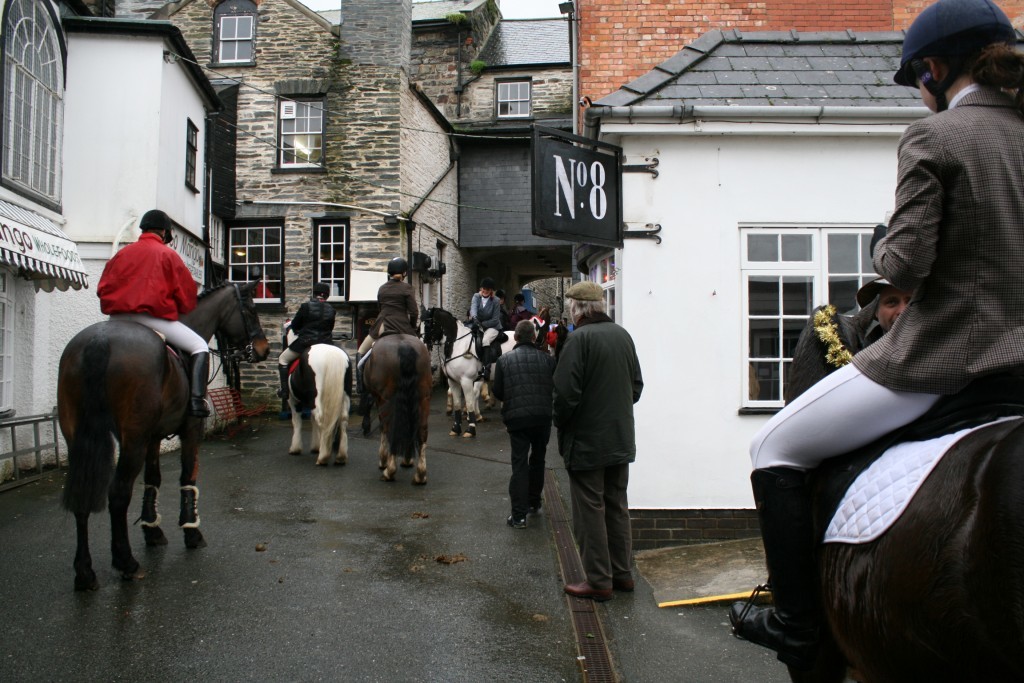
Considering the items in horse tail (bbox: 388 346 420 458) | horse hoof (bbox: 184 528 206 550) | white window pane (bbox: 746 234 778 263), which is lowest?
horse hoof (bbox: 184 528 206 550)

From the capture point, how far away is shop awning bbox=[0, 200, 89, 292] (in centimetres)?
812

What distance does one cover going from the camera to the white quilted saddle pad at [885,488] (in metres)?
2.02

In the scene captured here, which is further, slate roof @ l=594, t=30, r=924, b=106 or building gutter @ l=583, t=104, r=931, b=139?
slate roof @ l=594, t=30, r=924, b=106

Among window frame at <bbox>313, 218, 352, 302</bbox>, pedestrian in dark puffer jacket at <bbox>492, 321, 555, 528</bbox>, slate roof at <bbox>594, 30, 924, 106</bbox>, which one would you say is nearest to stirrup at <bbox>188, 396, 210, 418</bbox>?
pedestrian in dark puffer jacket at <bbox>492, 321, 555, 528</bbox>

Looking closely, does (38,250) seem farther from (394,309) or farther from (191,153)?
(191,153)

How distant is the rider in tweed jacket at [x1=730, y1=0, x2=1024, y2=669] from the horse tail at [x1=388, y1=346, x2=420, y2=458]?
700 centimetres

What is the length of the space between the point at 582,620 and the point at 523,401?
8.15ft

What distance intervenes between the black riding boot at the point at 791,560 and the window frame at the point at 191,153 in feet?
43.8

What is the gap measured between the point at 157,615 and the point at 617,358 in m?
3.54

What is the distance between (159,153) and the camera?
1205 centimetres

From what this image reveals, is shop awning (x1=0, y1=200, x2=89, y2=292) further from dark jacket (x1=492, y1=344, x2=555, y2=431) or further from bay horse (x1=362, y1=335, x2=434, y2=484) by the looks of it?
dark jacket (x1=492, y1=344, x2=555, y2=431)

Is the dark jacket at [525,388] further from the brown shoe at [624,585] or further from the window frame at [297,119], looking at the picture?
the window frame at [297,119]

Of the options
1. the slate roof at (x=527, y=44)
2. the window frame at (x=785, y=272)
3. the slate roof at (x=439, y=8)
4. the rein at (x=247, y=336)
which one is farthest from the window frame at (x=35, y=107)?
the slate roof at (x=439, y=8)

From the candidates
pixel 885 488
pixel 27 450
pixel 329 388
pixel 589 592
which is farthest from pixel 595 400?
pixel 27 450
